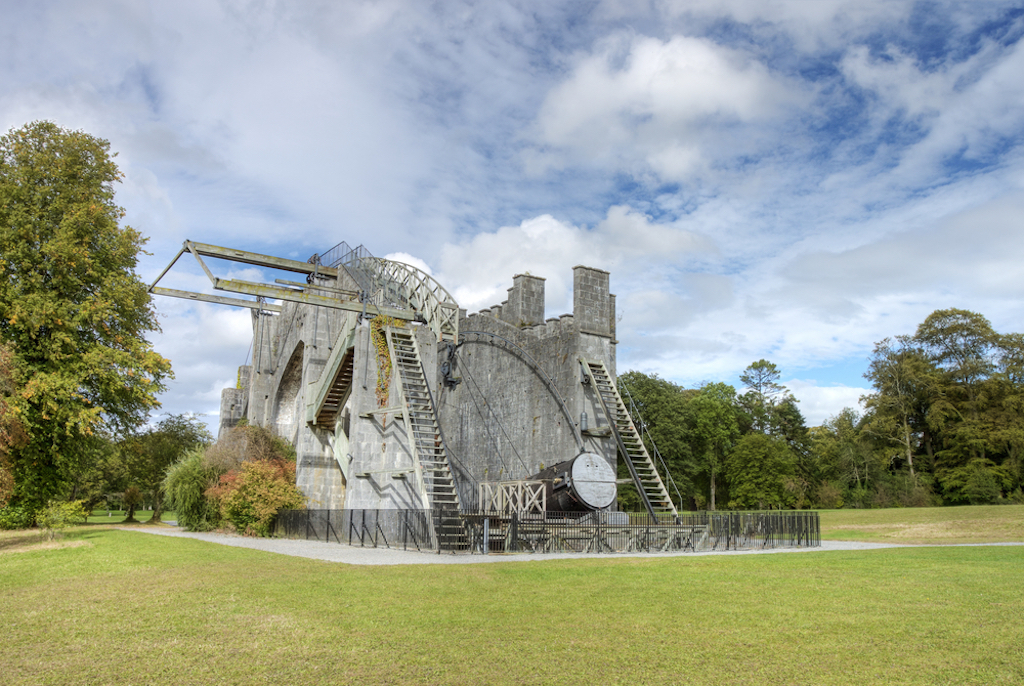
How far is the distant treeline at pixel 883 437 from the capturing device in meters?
44.3

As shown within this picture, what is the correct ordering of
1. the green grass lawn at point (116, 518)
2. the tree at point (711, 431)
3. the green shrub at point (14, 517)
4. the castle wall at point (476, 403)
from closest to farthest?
the green shrub at point (14, 517)
the castle wall at point (476, 403)
the green grass lawn at point (116, 518)
the tree at point (711, 431)

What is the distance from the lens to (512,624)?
773 centimetres

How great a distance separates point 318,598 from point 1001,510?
33.2 m

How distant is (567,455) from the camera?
76.5 ft

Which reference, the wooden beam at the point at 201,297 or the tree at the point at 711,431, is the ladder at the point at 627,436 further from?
the tree at the point at 711,431

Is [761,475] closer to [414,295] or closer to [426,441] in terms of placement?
[414,295]

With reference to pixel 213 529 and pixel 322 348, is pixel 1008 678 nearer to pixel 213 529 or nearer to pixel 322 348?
pixel 213 529

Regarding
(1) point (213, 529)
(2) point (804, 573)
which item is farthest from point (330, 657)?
(1) point (213, 529)

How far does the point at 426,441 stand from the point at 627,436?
6.56 m

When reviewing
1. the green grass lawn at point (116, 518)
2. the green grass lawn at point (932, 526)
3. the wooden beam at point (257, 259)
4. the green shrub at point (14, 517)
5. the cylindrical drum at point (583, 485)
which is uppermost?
the wooden beam at point (257, 259)

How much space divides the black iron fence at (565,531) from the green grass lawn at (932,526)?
6.25 metres

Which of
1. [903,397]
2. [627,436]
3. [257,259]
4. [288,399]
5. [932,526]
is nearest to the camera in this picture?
[627,436]

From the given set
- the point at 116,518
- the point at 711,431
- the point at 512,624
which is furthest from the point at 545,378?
the point at 116,518

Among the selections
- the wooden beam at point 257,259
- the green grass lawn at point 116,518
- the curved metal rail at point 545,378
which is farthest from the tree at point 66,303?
the green grass lawn at point 116,518
